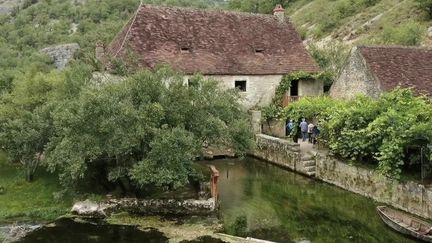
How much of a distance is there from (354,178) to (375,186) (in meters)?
1.31

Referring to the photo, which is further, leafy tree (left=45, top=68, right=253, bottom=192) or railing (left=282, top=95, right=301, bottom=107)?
railing (left=282, top=95, right=301, bottom=107)

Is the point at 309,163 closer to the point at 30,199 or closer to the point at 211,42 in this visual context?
the point at 211,42

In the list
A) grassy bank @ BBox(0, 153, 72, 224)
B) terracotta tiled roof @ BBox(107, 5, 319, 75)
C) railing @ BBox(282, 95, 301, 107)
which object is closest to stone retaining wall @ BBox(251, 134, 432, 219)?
railing @ BBox(282, 95, 301, 107)

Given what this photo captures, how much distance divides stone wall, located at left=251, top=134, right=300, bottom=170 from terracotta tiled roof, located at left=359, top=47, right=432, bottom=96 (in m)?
5.66

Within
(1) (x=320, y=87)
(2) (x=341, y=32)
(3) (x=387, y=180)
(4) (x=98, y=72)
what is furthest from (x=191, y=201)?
(2) (x=341, y=32)

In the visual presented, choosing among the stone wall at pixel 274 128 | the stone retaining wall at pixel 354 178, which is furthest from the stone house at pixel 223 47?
the stone retaining wall at pixel 354 178

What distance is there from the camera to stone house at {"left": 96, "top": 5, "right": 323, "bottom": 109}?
2848 cm

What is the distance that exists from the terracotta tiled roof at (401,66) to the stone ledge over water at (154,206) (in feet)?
41.0

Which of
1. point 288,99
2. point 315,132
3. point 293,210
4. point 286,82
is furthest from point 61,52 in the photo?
point 293,210

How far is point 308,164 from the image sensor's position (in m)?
23.2

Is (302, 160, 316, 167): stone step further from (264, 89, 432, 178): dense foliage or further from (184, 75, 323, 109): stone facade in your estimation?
(184, 75, 323, 109): stone facade

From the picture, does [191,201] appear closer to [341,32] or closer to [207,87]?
[207,87]

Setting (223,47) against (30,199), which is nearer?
(30,199)

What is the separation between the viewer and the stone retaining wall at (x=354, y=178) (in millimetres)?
17109
